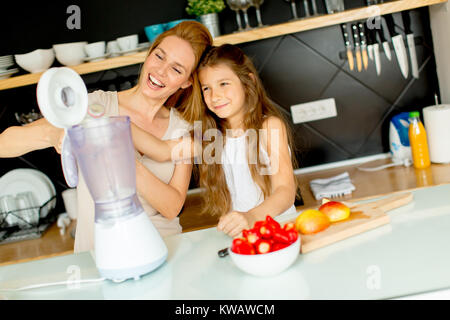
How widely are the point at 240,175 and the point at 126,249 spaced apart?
0.93 meters

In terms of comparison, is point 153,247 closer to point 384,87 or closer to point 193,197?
point 193,197

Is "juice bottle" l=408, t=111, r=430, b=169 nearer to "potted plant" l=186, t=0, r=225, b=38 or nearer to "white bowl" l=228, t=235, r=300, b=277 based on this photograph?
"potted plant" l=186, t=0, r=225, b=38

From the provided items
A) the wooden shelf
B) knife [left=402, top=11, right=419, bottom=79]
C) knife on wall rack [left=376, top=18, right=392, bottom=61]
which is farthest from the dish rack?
knife [left=402, top=11, right=419, bottom=79]

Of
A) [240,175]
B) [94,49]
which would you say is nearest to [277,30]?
[240,175]

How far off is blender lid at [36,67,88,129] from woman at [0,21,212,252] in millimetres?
395

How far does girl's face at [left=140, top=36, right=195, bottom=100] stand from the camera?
5.14 ft

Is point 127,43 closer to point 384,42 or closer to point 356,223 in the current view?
point 384,42

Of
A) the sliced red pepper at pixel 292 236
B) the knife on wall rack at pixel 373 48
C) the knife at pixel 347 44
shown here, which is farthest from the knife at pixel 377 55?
the sliced red pepper at pixel 292 236

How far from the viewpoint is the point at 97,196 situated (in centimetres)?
97

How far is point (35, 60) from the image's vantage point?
206 centimetres

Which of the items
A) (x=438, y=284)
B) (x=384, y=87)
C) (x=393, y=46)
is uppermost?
(x=393, y=46)

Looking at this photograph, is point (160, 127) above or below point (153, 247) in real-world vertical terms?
above

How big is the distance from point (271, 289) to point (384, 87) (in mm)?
1757
